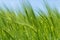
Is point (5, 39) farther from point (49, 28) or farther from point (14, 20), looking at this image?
point (49, 28)

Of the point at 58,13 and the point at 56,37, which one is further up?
the point at 58,13

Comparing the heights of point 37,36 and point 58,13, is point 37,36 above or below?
below

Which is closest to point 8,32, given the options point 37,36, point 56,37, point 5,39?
point 5,39

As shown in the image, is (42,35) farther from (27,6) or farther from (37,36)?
(27,6)

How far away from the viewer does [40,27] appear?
2.10 metres

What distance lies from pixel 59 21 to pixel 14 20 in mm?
306

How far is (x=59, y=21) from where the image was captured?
2135mm

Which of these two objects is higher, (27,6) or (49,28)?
(27,6)

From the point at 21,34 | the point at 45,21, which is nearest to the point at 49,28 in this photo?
the point at 45,21

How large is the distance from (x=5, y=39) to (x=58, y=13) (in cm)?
40

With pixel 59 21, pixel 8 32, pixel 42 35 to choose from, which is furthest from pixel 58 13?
pixel 8 32

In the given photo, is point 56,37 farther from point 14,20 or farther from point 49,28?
point 14,20

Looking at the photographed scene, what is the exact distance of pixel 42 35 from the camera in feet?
6.88

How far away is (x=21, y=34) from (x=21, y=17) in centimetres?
12
